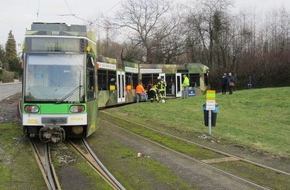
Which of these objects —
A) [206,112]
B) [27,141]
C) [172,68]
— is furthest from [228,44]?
[27,141]

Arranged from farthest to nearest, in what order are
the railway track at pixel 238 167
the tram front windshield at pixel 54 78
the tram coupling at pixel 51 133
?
the tram front windshield at pixel 54 78, the tram coupling at pixel 51 133, the railway track at pixel 238 167

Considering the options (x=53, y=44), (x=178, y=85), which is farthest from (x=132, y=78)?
(x=53, y=44)

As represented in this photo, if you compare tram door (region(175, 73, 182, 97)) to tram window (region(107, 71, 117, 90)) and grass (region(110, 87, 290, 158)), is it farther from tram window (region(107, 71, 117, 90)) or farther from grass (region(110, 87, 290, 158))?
tram window (region(107, 71, 117, 90))

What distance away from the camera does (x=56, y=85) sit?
38.7 feet

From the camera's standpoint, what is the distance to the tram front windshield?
11.7 meters

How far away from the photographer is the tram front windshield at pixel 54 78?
1169 centimetres

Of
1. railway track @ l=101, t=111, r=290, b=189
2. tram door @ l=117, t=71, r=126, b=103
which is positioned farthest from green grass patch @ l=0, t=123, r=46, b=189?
tram door @ l=117, t=71, r=126, b=103

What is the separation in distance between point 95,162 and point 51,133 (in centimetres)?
207

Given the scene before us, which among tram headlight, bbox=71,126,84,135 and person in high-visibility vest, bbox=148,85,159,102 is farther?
person in high-visibility vest, bbox=148,85,159,102

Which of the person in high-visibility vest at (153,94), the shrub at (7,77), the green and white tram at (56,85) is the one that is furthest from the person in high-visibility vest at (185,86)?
the shrub at (7,77)

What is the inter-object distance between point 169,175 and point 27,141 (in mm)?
5241

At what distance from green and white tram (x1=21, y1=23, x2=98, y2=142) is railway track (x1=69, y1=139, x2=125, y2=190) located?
1.28ft

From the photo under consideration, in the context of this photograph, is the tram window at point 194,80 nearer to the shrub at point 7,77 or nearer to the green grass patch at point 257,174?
the green grass patch at point 257,174

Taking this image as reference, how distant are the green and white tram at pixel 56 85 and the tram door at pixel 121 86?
48.4ft
